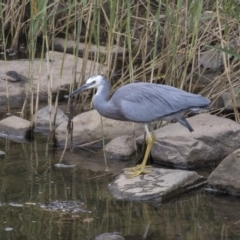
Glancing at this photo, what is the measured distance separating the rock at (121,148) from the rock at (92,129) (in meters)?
0.24

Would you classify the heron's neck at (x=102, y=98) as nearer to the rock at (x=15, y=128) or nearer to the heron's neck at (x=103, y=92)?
the heron's neck at (x=103, y=92)

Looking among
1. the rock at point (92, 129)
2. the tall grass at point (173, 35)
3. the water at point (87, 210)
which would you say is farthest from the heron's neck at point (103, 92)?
the rock at point (92, 129)

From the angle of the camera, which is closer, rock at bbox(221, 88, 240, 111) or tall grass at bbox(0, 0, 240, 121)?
tall grass at bbox(0, 0, 240, 121)

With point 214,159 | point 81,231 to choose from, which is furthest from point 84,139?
point 81,231

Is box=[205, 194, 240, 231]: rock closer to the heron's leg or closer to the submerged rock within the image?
the heron's leg

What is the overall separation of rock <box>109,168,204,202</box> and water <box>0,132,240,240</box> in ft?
0.20

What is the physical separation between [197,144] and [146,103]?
0.63m

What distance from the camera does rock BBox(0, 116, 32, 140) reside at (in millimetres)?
6273

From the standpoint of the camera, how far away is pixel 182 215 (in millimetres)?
4641

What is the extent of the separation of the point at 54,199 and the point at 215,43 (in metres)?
2.60

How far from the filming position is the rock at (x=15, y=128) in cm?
627

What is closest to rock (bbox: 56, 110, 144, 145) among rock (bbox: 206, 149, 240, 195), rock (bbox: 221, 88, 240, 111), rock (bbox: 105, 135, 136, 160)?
rock (bbox: 105, 135, 136, 160)

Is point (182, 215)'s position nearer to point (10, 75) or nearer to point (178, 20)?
point (178, 20)

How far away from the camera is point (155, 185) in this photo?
16.3 ft
